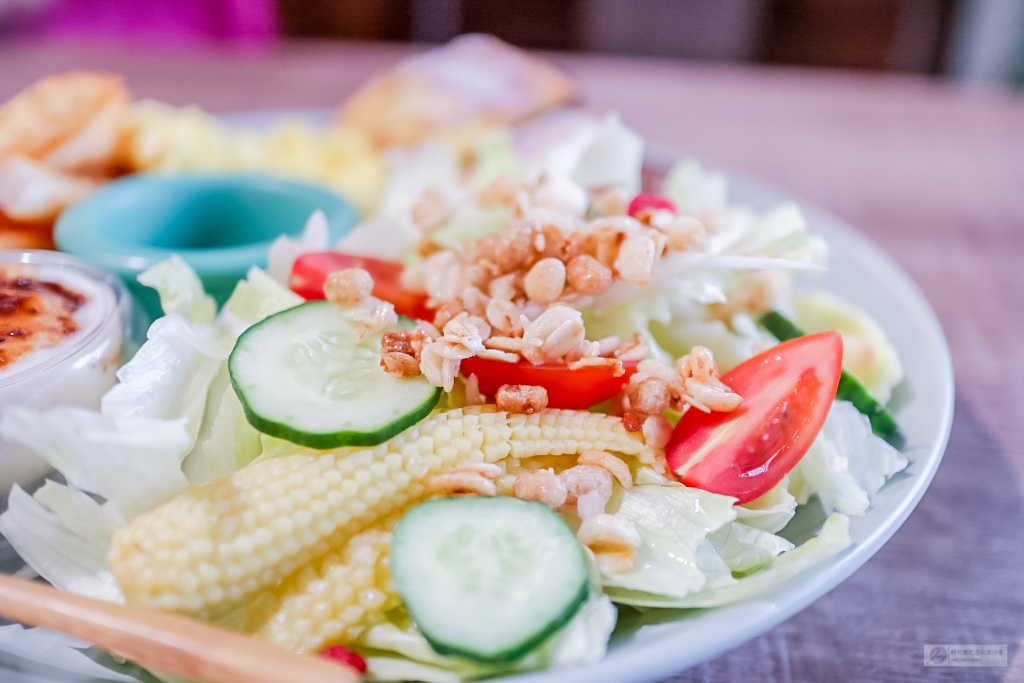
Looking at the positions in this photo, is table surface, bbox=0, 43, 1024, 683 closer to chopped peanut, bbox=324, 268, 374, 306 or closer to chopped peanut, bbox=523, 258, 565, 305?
chopped peanut, bbox=523, 258, 565, 305

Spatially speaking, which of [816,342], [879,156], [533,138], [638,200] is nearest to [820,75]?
[879,156]

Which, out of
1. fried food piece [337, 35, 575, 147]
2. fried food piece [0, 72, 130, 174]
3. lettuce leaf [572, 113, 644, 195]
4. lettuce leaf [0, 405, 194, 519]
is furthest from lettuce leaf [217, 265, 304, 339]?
fried food piece [337, 35, 575, 147]

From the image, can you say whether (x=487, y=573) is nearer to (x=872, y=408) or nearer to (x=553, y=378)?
(x=553, y=378)

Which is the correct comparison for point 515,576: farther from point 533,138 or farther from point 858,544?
point 533,138

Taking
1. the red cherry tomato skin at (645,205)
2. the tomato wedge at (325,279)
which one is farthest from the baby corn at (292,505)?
the red cherry tomato skin at (645,205)

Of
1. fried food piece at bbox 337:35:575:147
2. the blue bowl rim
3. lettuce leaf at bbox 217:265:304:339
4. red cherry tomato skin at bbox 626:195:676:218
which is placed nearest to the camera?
lettuce leaf at bbox 217:265:304:339
